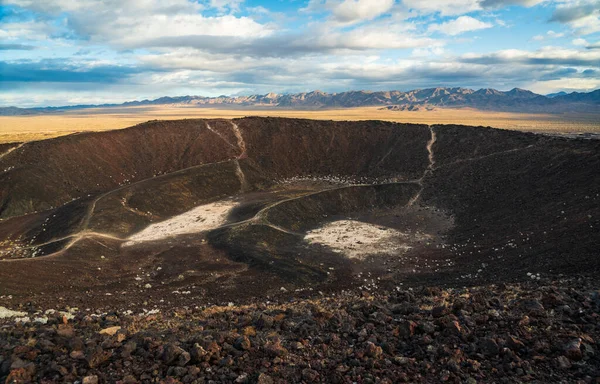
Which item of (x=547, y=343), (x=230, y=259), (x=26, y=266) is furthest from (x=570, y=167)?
(x=26, y=266)

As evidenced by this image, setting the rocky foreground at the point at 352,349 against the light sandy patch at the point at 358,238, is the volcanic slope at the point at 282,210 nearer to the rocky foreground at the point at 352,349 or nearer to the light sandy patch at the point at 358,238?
the light sandy patch at the point at 358,238

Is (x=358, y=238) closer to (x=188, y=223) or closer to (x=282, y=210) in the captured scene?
(x=282, y=210)

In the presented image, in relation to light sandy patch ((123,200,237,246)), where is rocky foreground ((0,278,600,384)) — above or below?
above

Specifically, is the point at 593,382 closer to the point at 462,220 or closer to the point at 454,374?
the point at 454,374

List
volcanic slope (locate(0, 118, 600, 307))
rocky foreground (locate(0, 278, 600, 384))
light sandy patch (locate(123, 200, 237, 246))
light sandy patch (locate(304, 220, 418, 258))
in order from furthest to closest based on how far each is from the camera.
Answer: light sandy patch (locate(123, 200, 237, 246)), light sandy patch (locate(304, 220, 418, 258)), volcanic slope (locate(0, 118, 600, 307)), rocky foreground (locate(0, 278, 600, 384))

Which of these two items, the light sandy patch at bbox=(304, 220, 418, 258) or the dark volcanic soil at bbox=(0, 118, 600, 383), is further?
the light sandy patch at bbox=(304, 220, 418, 258)

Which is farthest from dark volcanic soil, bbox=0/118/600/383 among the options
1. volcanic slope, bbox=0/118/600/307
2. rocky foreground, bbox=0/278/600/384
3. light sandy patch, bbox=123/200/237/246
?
light sandy patch, bbox=123/200/237/246

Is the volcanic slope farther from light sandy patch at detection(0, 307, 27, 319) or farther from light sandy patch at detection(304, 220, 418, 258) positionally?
light sandy patch at detection(0, 307, 27, 319)
